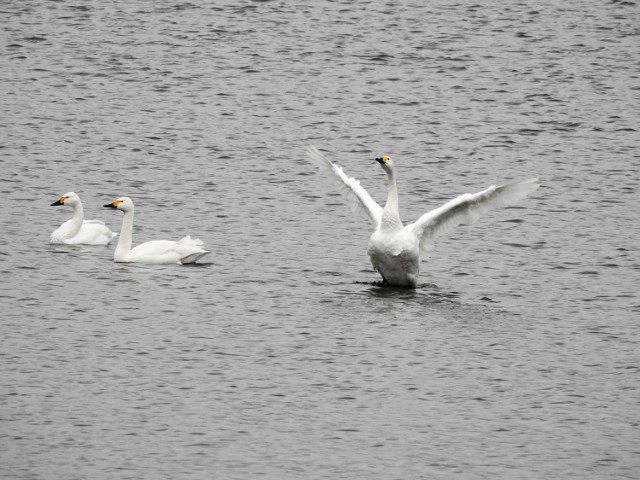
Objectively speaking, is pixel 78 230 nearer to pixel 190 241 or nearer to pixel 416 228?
pixel 190 241

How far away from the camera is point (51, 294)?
1873cm

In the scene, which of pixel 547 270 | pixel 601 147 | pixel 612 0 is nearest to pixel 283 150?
pixel 601 147

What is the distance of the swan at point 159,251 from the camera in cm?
2022

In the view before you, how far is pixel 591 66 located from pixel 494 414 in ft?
65.8

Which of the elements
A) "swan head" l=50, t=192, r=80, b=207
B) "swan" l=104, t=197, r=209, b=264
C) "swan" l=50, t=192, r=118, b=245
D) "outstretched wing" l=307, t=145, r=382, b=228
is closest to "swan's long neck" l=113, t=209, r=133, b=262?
"swan" l=104, t=197, r=209, b=264

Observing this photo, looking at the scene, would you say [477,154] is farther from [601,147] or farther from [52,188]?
[52,188]

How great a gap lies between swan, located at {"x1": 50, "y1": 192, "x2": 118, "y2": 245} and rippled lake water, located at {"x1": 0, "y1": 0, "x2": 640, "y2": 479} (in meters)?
0.23

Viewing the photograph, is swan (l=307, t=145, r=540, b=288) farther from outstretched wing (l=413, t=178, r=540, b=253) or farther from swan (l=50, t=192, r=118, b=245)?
swan (l=50, t=192, r=118, b=245)

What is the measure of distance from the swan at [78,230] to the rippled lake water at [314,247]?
23 centimetres

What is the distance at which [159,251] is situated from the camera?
2041 cm

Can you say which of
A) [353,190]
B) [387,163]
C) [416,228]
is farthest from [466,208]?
[353,190]

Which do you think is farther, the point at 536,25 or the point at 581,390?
the point at 536,25

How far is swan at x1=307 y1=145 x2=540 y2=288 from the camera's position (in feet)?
63.4

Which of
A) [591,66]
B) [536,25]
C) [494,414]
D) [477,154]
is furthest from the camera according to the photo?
[536,25]
